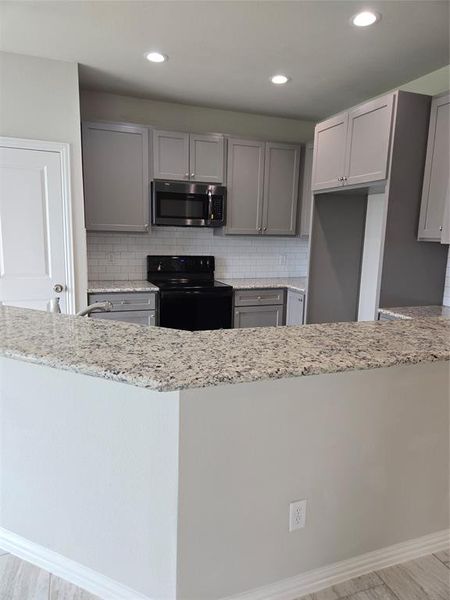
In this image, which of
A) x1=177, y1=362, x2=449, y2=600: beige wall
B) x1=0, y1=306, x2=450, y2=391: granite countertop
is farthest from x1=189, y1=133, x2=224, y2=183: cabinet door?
x1=177, y1=362, x2=449, y2=600: beige wall

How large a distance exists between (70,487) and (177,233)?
303cm

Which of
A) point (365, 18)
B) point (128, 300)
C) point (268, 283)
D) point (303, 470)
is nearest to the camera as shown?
point (303, 470)

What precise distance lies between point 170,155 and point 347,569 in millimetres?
3381

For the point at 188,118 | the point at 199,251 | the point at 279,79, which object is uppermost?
the point at 279,79

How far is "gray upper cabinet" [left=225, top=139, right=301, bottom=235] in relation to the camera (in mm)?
3896

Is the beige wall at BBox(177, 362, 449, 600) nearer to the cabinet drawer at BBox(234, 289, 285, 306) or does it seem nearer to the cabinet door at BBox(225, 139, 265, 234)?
the cabinet drawer at BBox(234, 289, 285, 306)

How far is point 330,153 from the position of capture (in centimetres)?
310

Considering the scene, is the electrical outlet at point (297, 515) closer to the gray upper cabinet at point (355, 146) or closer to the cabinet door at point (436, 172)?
the cabinet door at point (436, 172)

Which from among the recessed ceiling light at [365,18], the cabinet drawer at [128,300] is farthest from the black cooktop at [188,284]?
the recessed ceiling light at [365,18]

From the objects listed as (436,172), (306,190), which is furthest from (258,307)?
(436,172)

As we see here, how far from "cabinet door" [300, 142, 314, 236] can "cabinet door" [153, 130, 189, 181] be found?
126 centimetres

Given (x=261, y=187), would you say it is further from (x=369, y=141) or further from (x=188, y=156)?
(x=369, y=141)

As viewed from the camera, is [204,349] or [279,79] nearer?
[204,349]

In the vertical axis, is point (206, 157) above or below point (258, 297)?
above
